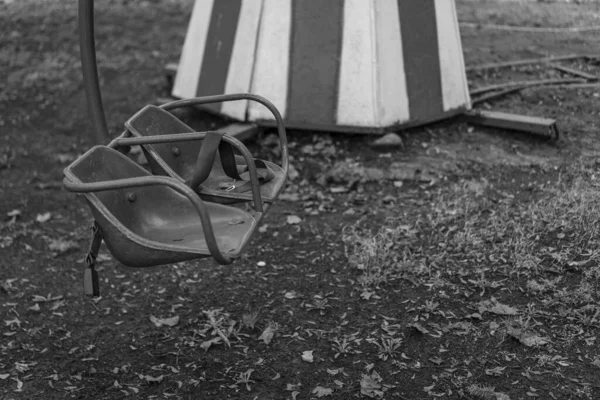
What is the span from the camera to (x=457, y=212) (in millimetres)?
4492

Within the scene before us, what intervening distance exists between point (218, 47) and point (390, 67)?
1.22 meters

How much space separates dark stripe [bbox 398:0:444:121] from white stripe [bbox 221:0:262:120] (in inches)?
38.0

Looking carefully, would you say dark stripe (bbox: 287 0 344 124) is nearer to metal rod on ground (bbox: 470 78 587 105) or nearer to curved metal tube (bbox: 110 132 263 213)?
metal rod on ground (bbox: 470 78 587 105)

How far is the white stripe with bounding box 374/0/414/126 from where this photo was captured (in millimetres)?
5137

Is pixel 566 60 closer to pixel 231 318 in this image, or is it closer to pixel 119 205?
pixel 231 318

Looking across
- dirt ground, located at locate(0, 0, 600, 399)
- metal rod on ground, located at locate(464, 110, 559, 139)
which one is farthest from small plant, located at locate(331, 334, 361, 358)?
metal rod on ground, located at locate(464, 110, 559, 139)

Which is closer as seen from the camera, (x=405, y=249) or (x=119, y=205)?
(x=119, y=205)

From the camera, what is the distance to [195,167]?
3111 millimetres

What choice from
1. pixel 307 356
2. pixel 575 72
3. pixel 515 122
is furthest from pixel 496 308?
pixel 575 72

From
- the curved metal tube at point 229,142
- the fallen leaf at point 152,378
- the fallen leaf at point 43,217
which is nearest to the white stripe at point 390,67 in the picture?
the fallen leaf at point 43,217

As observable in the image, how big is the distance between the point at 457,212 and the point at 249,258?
1.19 m

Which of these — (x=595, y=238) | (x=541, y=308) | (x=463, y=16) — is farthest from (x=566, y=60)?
(x=541, y=308)

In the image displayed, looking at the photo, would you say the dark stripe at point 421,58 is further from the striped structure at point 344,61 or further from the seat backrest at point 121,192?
the seat backrest at point 121,192

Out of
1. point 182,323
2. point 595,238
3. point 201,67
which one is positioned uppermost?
point 201,67
